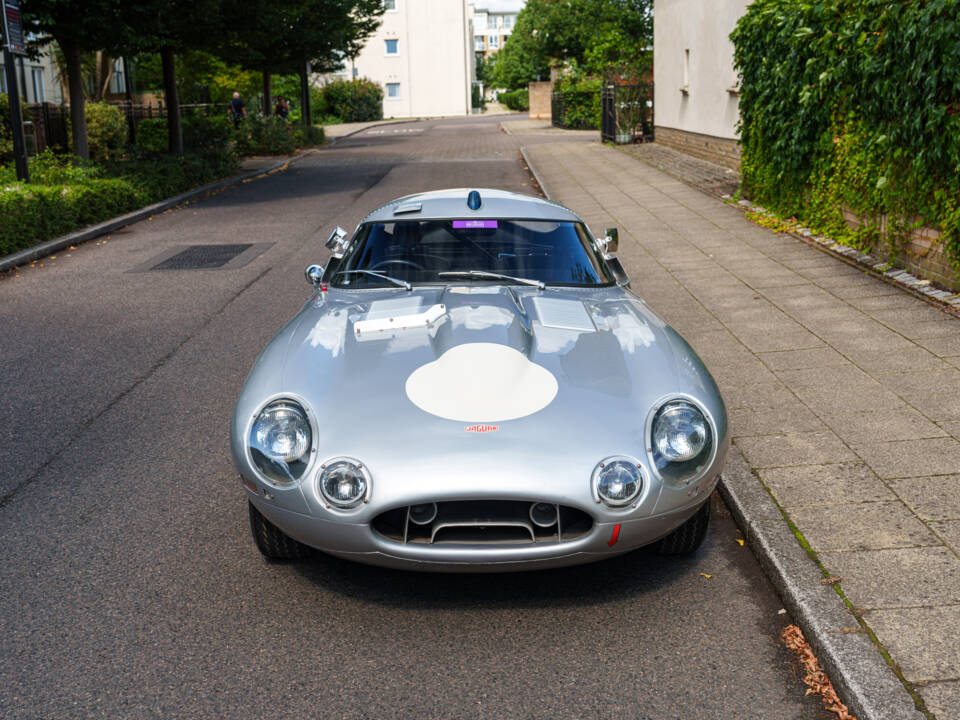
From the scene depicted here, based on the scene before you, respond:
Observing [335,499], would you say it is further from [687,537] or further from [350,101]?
[350,101]

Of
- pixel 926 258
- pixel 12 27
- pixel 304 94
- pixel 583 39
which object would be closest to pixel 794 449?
pixel 926 258

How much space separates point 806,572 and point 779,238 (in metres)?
8.47

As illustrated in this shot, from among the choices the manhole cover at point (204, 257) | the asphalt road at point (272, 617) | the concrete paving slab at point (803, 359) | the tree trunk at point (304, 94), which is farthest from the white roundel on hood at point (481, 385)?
the tree trunk at point (304, 94)

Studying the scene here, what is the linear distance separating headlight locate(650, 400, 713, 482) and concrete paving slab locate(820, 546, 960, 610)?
0.69 meters

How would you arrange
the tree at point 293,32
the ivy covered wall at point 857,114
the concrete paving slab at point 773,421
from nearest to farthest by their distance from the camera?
the concrete paving slab at point 773,421
the ivy covered wall at point 857,114
the tree at point 293,32

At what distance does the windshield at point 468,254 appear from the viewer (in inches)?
190

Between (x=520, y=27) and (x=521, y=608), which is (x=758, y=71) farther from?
(x=520, y=27)

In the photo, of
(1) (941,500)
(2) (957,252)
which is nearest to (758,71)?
(2) (957,252)

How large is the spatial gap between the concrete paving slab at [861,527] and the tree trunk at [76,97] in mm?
16542

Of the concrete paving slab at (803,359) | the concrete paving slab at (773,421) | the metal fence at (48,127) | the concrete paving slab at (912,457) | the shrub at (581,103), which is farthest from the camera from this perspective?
the shrub at (581,103)

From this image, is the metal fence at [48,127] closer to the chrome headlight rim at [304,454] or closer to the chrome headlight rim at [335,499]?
the chrome headlight rim at [304,454]

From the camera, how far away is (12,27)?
1314 cm

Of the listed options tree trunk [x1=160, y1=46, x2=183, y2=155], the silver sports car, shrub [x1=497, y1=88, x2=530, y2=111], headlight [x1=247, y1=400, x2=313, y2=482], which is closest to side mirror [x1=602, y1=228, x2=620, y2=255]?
the silver sports car

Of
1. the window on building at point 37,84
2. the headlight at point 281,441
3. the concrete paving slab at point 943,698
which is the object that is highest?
the window on building at point 37,84
